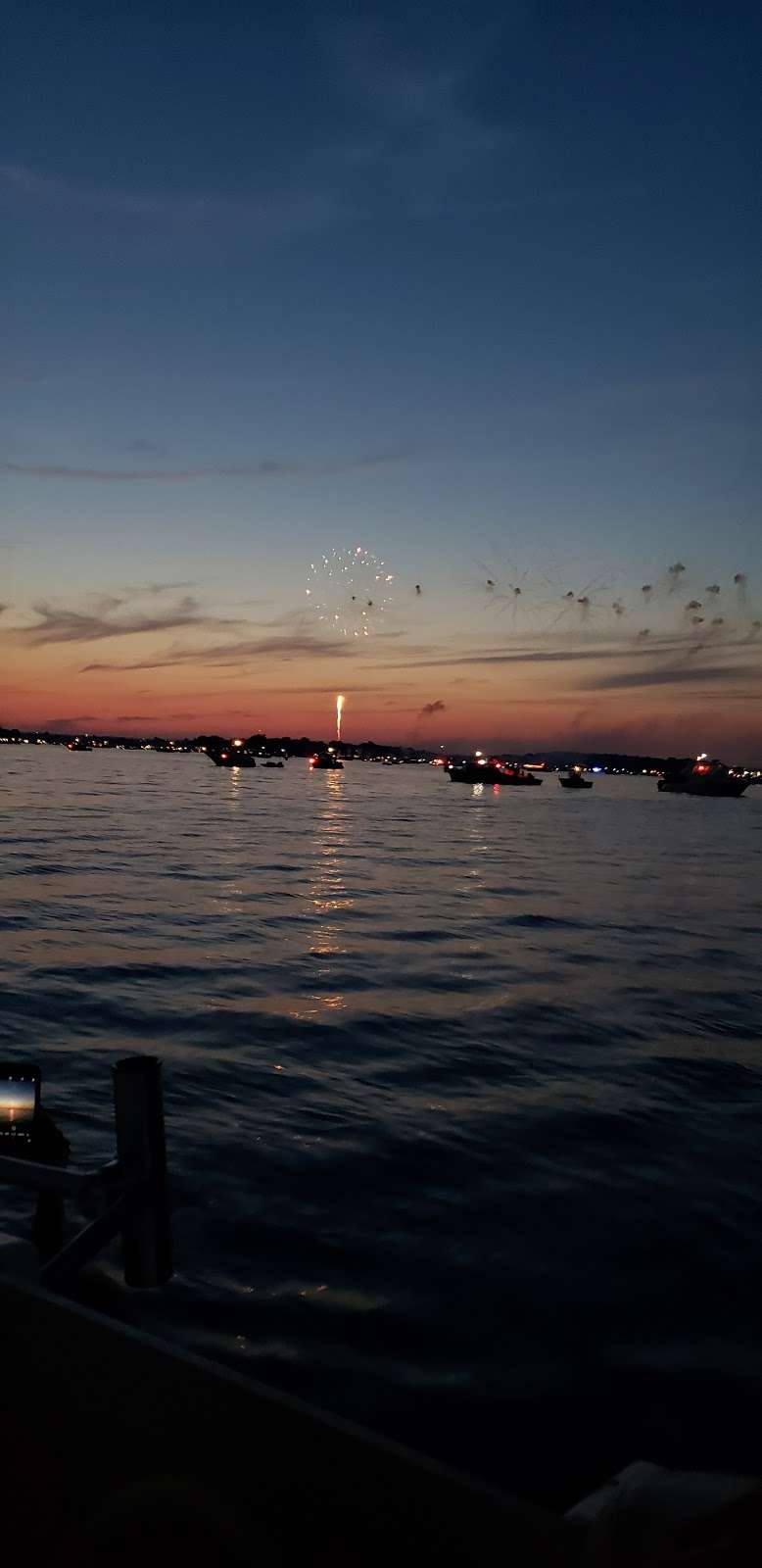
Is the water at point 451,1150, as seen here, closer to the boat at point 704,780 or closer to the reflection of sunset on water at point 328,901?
the reflection of sunset on water at point 328,901

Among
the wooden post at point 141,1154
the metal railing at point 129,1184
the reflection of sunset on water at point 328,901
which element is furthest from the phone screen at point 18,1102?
the reflection of sunset on water at point 328,901

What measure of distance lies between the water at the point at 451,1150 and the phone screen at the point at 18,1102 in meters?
1.98

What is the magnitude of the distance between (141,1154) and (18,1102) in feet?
3.64

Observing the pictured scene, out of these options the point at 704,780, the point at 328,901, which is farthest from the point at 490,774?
the point at 328,901

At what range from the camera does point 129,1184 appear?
4.32 metres

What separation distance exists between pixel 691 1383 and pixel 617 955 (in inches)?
639

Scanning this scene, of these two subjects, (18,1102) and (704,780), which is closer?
(18,1102)

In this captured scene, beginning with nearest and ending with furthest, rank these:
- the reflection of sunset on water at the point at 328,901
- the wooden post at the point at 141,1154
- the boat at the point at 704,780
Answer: the wooden post at the point at 141,1154 < the reflection of sunset on water at the point at 328,901 < the boat at the point at 704,780

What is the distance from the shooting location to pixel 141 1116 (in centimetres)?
438

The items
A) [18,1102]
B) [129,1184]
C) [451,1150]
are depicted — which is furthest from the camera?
[451,1150]

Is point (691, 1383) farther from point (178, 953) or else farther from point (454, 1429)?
point (178, 953)

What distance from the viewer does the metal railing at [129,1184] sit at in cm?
412

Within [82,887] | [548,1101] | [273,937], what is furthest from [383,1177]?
[82,887]

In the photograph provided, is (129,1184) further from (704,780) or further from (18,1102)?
(704,780)
